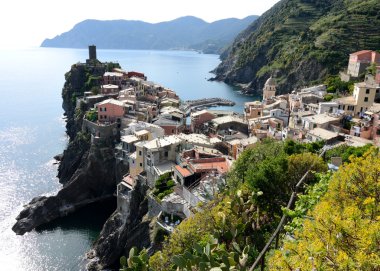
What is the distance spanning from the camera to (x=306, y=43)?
104m

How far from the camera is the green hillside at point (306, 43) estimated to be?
88688 mm

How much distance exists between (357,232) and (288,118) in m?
42.2

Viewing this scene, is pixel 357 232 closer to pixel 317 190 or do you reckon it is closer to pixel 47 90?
pixel 317 190

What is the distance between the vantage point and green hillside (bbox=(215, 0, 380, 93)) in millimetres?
88688

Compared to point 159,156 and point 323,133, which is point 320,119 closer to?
point 323,133

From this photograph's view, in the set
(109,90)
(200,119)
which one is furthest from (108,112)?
(109,90)

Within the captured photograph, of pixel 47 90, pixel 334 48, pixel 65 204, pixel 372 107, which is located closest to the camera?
pixel 372 107

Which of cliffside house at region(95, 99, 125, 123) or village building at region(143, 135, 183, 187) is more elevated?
cliffside house at region(95, 99, 125, 123)

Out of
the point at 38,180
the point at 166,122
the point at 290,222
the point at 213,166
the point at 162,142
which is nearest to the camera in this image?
the point at 290,222

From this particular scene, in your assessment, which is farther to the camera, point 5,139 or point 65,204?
point 5,139

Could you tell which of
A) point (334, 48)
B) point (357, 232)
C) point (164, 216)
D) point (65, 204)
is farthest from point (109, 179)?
point (334, 48)

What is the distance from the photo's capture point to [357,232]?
741 centimetres

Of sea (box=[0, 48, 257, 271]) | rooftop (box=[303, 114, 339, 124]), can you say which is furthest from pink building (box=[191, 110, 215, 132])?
rooftop (box=[303, 114, 339, 124])

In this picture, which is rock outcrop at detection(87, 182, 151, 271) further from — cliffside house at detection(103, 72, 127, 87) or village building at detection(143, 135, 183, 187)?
cliffside house at detection(103, 72, 127, 87)
